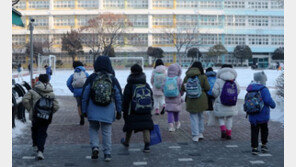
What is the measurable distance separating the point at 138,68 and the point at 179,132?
2.73 meters

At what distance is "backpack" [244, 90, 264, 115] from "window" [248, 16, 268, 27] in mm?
70843

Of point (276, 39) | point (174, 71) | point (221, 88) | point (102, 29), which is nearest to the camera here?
point (221, 88)

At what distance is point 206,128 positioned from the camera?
10.0 metres

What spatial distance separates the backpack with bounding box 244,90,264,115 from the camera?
694cm

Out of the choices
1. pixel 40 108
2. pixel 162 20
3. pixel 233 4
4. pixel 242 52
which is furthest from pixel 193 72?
pixel 233 4

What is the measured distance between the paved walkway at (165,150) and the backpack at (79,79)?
1.11 metres

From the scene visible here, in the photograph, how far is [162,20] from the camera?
235ft

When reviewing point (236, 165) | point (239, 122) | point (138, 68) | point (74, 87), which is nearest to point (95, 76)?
point (138, 68)

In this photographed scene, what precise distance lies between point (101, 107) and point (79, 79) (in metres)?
3.50

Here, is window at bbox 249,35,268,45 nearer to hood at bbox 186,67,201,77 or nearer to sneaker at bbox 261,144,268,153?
hood at bbox 186,67,201,77

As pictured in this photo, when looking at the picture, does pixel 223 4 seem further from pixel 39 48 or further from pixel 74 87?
pixel 74 87

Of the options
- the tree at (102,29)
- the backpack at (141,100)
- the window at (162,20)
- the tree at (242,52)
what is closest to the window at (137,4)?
the window at (162,20)

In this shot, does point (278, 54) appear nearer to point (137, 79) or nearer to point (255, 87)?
point (255, 87)

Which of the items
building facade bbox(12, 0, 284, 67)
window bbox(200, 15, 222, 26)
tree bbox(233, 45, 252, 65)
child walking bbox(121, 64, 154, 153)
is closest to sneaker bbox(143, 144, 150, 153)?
child walking bbox(121, 64, 154, 153)
